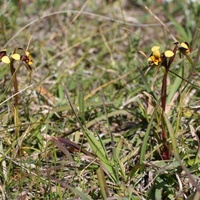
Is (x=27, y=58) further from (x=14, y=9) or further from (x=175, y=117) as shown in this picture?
(x=14, y=9)

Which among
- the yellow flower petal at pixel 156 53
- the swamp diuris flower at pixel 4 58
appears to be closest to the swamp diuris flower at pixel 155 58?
the yellow flower petal at pixel 156 53

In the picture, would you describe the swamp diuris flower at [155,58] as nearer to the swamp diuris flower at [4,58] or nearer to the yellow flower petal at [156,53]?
the yellow flower petal at [156,53]

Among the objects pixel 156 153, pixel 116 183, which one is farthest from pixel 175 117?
pixel 116 183

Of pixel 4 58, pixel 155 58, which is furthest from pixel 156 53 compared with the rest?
pixel 4 58

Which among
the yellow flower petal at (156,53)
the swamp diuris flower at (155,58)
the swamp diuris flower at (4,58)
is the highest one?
the swamp diuris flower at (4,58)

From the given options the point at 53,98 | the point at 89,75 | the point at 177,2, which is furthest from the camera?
the point at 177,2

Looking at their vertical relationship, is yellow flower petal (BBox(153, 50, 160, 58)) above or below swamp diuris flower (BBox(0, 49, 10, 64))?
below

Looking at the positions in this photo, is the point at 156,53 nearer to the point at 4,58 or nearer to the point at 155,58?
the point at 155,58

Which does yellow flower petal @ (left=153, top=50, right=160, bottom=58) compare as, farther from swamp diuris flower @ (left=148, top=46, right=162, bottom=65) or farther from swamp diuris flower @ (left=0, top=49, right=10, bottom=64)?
swamp diuris flower @ (left=0, top=49, right=10, bottom=64)

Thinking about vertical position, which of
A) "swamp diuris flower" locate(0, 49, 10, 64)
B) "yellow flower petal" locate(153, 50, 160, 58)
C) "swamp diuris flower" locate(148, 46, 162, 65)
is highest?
"swamp diuris flower" locate(0, 49, 10, 64)

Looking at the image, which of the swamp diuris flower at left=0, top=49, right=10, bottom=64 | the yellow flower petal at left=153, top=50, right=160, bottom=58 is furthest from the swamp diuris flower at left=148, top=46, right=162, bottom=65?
the swamp diuris flower at left=0, top=49, right=10, bottom=64

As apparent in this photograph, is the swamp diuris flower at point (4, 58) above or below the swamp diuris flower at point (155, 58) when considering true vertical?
above
